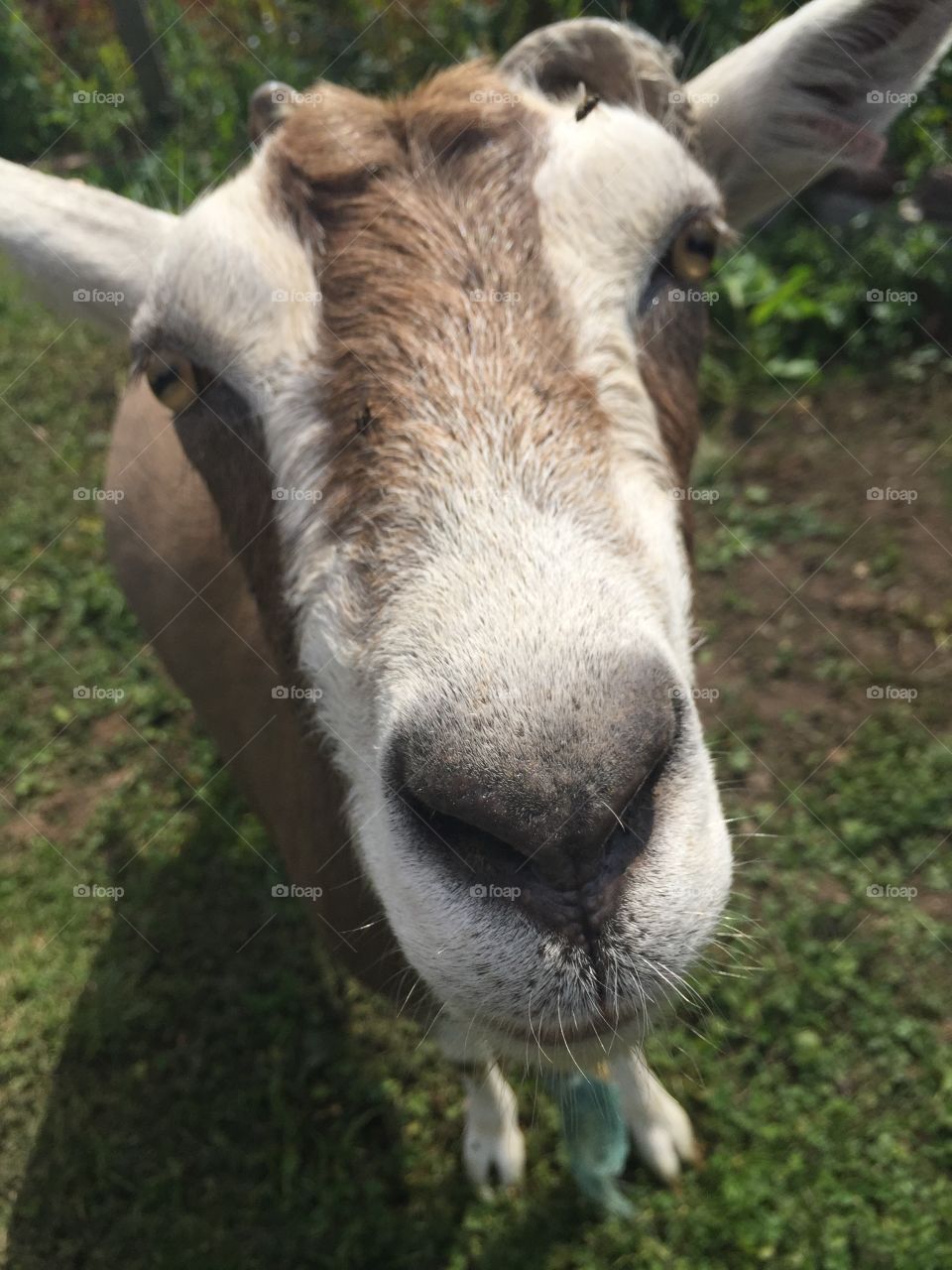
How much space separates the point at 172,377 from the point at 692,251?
1517mm

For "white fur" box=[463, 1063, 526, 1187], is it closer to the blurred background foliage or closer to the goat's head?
the goat's head

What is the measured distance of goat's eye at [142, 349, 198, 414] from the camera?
2.57 meters

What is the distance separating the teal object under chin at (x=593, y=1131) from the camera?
321cm

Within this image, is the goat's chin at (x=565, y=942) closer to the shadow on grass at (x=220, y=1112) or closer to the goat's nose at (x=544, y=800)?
the goat's nose at (x=544, y=800)

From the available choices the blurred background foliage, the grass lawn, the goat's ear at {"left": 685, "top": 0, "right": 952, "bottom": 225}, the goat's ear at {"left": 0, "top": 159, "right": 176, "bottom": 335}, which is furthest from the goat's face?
the blurred background foliage

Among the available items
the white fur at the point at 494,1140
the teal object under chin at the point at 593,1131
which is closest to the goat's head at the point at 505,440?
the teal object under chin at the point at 593,1131

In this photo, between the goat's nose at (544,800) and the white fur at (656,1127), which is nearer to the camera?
the goat's nose at (544,800)

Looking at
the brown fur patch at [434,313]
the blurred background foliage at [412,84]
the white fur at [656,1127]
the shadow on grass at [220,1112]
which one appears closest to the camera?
the brown fur patch at [434,313]

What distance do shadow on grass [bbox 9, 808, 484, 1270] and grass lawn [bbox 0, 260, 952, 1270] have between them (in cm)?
1

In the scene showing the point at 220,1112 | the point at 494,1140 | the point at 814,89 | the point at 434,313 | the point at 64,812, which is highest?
the point at 814,89

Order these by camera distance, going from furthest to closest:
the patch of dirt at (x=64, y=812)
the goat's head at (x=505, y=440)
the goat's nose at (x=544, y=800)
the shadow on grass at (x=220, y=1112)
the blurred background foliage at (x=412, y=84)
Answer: the blurred background foliage at (x=412, y=84), the patch of dirt at (x=64, y=812), the shadow on grass at (x=220, y=1112), the goat's head at (x=505, y=440), the goat's nose at (x=544, y=800)

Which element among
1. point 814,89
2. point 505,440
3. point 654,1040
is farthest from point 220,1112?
A: point 814,89

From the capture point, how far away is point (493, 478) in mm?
1958

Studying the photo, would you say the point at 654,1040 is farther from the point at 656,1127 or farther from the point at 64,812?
the point at 64,812
